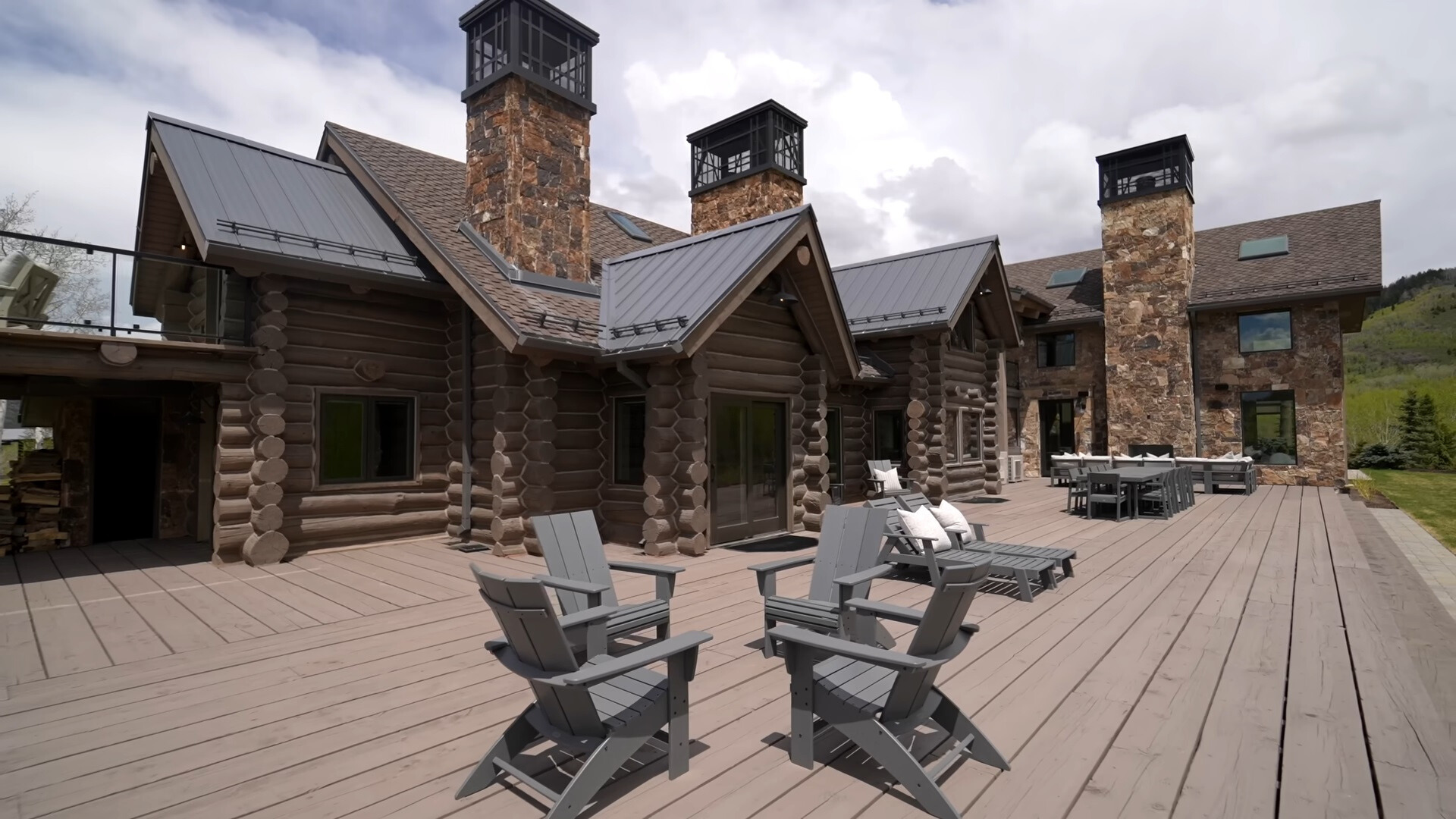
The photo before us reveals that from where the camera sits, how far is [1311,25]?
9109mm

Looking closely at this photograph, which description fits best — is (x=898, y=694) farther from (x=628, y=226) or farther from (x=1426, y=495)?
(x=1426, y=495)

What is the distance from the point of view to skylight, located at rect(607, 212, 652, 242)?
15.2 metres

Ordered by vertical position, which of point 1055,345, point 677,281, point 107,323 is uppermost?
point 1055,345

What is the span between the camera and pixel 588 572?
475 cm

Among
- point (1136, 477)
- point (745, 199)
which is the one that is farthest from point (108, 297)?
point (1136, 477)

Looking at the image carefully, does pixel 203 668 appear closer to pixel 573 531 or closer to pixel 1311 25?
pixel 573 531

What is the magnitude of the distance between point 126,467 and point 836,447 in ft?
40.4

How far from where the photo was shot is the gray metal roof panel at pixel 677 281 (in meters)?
8.97

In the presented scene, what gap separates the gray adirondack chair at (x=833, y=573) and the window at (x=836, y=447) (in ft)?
32.9

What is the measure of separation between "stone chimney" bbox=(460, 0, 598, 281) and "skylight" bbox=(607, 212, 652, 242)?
3753 mm

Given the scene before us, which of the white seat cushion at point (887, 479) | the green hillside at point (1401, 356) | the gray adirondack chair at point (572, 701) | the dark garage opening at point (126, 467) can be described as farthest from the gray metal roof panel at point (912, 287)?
the green hillside at point (1401, 356)

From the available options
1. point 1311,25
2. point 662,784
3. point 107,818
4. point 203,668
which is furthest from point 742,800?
point 1311,25

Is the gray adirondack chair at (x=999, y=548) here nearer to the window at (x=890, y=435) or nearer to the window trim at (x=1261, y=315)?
the window at (x=890, y=435)

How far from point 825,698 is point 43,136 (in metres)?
30.7
